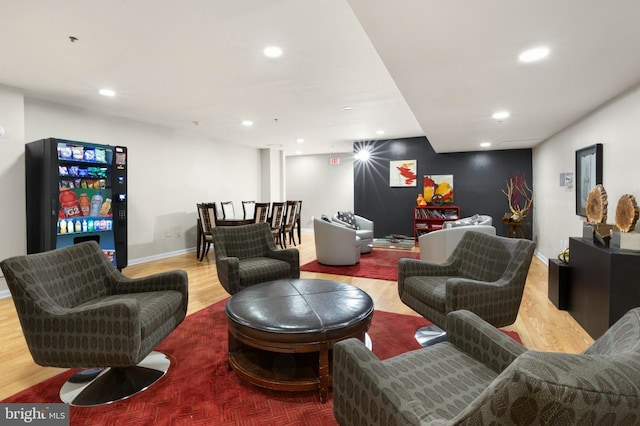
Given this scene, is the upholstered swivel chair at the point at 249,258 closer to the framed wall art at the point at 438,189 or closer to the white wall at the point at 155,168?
the white wall at the point at 155,168

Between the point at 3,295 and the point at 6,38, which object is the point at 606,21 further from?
the point at 3,295

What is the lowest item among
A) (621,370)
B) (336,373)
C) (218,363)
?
(218,363)

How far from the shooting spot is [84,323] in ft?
6.06

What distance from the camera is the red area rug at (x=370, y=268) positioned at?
489 centimetres

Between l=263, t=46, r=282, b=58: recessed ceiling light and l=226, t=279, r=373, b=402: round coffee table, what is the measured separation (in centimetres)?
215

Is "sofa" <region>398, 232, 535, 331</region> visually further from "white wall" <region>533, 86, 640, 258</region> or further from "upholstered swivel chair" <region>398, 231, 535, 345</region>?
"white wall" <region>533, 86, 640, 258</region>

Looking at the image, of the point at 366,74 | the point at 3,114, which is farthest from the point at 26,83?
the point at 366,74

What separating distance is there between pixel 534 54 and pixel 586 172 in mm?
2423

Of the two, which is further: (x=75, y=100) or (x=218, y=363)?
(x=75, y=100)

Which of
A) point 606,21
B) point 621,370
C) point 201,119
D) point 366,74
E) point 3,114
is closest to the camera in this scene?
point 621,370

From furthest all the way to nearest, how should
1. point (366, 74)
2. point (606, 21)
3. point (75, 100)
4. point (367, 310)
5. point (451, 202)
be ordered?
point (451, 202) < point (75, 100) < point (366, 74) < point (367, 310) < point (606, 21)

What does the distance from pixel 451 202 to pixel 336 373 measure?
287 inches

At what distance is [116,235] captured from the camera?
4.92 meters

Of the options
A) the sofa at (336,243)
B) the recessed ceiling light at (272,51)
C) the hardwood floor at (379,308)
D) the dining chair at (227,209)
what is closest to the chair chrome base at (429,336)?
the hardwood floor at (379,308)
